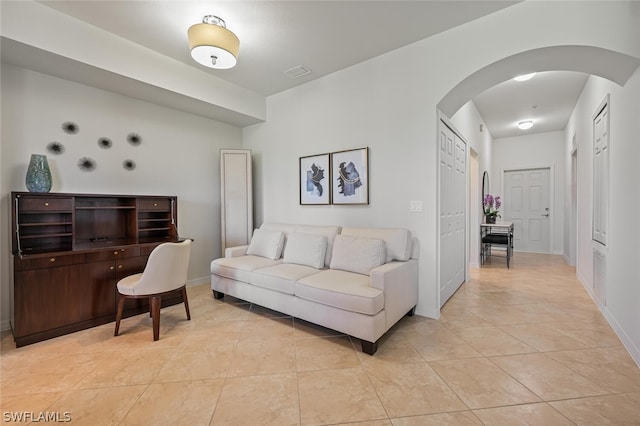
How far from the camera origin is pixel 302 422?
151cm

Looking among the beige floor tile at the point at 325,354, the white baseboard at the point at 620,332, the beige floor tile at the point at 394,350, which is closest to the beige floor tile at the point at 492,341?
the beige floor tile at the point at 394,350

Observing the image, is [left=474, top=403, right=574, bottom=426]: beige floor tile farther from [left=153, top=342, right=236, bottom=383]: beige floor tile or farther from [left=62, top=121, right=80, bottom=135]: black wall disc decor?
[left=62, top=121, right=80, bottom=135]: black wall disc decor

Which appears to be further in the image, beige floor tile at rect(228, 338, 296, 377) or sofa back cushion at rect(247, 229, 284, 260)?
sofa back cushion at rect(247, 229, 284, 260)

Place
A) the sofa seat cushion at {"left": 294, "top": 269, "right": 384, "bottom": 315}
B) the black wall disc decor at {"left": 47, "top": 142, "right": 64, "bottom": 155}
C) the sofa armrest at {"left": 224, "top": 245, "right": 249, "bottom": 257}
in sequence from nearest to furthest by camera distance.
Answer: the sofa seat cushion at {"left": 294, "top": 269, "right": 384, "bottom": 315} < the black wall disc decor at {"left": 47, "top": 142, "right": 64, "bottom": 155} < the sofa armrest at {"left": 224, "top": 245, "right": 249, "bottom": 257}

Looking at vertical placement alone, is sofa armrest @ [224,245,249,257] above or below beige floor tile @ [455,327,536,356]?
above

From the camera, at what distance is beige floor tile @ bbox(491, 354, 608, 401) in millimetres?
1706

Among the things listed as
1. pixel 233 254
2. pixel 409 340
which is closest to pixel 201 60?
pixel 233 254

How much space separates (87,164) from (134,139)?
24.7 inches

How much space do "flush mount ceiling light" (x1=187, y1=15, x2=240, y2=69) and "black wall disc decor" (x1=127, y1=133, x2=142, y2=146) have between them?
1739mm

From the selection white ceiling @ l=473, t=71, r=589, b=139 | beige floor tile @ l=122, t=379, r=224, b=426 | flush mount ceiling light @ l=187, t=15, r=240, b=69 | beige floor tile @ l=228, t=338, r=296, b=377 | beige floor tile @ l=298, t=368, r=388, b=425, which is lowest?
beige floor tile @ l=122, t=379, r=224, b=426

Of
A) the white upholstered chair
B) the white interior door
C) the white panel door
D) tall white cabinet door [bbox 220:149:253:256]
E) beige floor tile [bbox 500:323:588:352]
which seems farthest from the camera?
the white interior door

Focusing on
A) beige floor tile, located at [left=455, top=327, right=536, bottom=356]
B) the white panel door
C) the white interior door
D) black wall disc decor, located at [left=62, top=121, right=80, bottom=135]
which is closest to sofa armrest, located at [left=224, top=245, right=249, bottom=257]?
black wall disc decor, located at [left=62, top=121, right=80, bottom=135]

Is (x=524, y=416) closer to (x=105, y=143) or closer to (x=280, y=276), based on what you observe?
(x=280, y=276)

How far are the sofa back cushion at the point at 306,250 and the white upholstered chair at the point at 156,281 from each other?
1187 mm
